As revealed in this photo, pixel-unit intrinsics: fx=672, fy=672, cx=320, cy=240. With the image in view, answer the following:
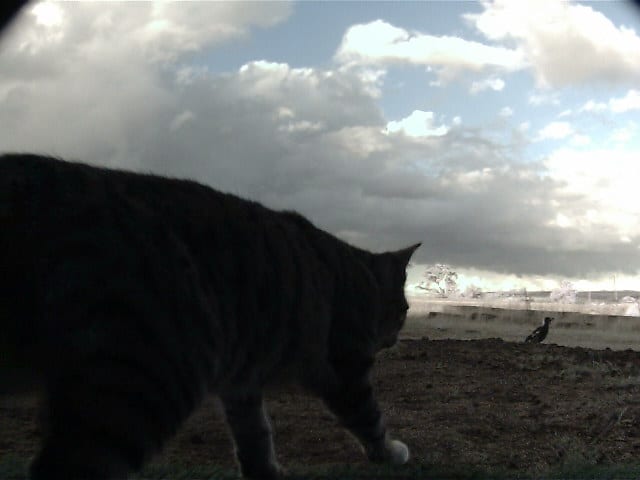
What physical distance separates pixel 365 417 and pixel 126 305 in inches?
71.3

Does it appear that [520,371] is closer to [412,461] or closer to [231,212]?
[412,461]

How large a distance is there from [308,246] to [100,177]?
4.53 feet

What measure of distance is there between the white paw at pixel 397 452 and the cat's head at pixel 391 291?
88 cm

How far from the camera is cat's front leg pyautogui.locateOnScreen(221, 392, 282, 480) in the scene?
3.38 m

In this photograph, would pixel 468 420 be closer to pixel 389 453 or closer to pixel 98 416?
pixel 389 453

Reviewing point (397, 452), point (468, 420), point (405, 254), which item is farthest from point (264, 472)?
point (405, 254)

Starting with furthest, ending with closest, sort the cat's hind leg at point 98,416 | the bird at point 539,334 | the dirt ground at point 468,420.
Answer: the bird at point 539,334
the dirt ground at point 468,420
the cat's hind leg at point 98,416

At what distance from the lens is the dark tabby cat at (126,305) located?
2064 mm

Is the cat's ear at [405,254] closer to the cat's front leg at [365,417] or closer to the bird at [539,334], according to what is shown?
the cat's front leg at [365,417]

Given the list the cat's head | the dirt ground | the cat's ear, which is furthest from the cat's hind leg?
the cat's ear

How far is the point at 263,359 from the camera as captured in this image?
2.89m

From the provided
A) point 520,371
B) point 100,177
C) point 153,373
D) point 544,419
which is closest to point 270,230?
point 100,177

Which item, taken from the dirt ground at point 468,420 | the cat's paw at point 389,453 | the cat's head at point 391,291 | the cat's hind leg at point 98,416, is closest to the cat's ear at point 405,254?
the cat's head at point 391,291

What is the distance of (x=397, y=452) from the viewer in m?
3.62
